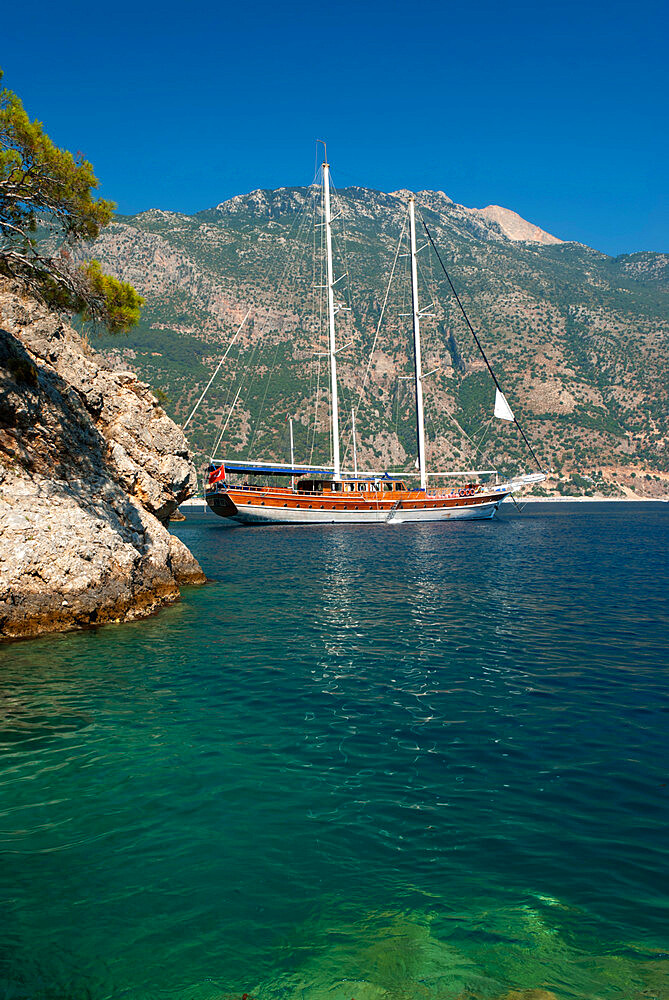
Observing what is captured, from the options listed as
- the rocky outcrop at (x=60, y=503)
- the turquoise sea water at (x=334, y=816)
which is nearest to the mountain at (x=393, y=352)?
the rocky outcrop at (x=60, y=503)

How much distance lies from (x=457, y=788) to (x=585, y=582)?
18.0 m

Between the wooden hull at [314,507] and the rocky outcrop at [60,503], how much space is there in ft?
112

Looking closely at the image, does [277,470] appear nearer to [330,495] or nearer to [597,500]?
[330,495]

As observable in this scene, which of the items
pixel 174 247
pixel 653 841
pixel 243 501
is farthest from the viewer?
pixel 174 247

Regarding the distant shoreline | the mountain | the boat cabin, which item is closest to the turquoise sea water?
the boat cabin

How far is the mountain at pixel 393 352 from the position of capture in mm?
125625

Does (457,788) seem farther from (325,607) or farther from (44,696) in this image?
(325,607)

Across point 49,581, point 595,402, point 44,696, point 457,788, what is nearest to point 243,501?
point 49,581

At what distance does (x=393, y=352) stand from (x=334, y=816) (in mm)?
152921

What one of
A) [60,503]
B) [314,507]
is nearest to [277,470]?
[314,507]

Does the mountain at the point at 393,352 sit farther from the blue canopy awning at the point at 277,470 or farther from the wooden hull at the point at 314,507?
the wooden hull at the point at 314,507

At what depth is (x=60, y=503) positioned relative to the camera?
47.6 ft

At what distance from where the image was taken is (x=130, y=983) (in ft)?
13.4

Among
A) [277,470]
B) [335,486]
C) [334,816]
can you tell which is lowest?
[334,816]
